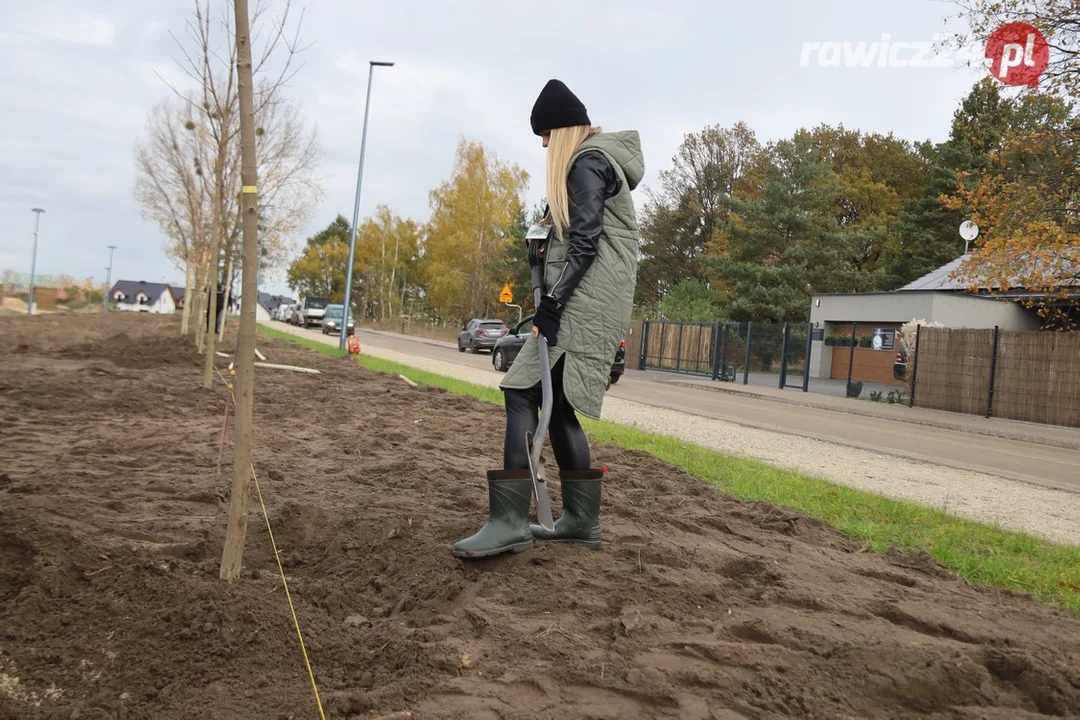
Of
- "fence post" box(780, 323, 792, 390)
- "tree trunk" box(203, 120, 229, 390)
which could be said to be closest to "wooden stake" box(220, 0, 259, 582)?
"tree trunk" box(203, 120, 229, 390)

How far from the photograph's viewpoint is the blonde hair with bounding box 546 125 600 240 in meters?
3.58

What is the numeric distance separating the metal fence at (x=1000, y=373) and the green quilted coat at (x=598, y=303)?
55.2ft

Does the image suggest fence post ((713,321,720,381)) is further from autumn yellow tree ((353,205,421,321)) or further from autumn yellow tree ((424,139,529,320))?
autumn yellow tree ((353,205,421,321))

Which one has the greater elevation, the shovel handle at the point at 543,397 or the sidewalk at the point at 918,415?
the shovel handle at the point at 543,397

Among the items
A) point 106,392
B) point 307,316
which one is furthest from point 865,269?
point 106,392

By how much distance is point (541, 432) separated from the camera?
137 inches

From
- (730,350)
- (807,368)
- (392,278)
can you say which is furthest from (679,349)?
(392,278)

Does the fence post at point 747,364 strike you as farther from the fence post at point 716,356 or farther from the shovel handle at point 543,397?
the shovel handle at point 543,397

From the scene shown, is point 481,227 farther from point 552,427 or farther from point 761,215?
point 552,427

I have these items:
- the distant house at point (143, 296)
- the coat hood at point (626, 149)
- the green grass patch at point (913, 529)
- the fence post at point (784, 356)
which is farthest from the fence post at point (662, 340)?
the distant house at point (143, 296)

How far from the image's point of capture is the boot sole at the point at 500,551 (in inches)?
130

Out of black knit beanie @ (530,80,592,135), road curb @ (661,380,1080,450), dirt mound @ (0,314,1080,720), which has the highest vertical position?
black knit beanie @ (530,80,592,135)

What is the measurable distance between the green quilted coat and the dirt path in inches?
140

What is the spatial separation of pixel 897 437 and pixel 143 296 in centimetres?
9822
